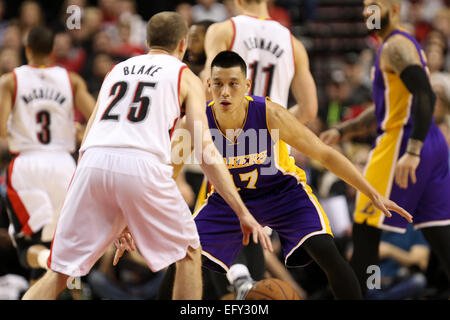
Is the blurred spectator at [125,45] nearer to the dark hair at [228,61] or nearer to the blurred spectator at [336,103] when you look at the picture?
the blurred spectator at [336,103]

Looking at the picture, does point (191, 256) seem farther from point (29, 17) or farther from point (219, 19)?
point (29, 17)

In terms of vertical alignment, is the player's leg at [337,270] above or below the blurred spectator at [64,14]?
below

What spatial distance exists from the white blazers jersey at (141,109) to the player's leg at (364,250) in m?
1.73

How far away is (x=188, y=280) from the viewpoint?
11.8 feet

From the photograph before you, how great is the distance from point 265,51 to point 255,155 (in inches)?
44.4

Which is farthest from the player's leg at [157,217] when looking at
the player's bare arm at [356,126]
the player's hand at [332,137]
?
the player's bare arm at [356,126]

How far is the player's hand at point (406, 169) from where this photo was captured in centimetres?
458

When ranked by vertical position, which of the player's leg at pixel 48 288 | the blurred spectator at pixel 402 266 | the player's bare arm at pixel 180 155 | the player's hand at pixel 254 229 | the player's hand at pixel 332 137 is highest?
the player's bare arm at pixel 180 155

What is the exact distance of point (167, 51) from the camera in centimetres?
391

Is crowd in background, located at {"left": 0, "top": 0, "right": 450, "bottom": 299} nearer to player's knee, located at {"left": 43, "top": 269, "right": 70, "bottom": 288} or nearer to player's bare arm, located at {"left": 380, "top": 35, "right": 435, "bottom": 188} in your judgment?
player's knee, located at {"left": 43, "top": 269, "right": 70, "bottom": 288}

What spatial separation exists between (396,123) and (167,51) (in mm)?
1860

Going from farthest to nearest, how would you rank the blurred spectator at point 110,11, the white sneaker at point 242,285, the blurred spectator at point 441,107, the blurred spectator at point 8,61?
the blurred spectator at point 110,11, the blurred spectator at point 8,61, the blurred spectator at point 441,107, the white sneaker at point 242,285

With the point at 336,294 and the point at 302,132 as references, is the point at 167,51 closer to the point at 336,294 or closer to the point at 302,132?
the point at 302,132
